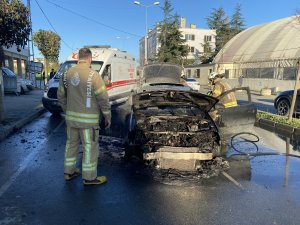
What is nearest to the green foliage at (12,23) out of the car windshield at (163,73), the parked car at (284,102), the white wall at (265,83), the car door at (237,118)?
the car windshield at (163,73)

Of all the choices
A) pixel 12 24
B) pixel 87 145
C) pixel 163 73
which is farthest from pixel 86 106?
pixel 163 73

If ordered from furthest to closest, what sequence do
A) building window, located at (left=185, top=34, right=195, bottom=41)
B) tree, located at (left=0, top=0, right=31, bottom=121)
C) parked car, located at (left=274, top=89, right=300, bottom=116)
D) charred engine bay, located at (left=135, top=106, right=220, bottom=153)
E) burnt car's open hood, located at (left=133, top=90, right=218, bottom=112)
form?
building window, located at (left=185, top=34, right=195, bottom=41) < parked car, located at (left=274, top=89, right=300, bottom=116) < tree, located at (left=0, top=0, right=31, bottom=121) < burnt car's open hood, located at (left=133, top=90, right=218, bottom=112) < charred engine bay, located at (left=135, top=106, right=220, bottom=153)

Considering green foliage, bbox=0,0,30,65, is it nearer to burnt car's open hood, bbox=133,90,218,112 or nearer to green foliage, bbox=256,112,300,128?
burnt car's open hood, bbox=133,90,218,112

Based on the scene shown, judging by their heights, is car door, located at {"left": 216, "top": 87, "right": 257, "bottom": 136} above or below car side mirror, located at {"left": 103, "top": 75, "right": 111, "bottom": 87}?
below

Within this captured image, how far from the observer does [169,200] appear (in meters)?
4.54

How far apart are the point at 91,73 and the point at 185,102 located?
2592 millimetres

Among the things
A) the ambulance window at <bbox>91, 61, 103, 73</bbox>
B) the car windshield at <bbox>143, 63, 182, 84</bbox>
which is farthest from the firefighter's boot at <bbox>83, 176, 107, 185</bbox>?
the car windshield at <bbox>143, 63, 182, 84</bbox>

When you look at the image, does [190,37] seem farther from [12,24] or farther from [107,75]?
[12,24]

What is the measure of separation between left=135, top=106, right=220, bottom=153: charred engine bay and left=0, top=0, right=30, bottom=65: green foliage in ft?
17.8

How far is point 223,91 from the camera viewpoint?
7.65m

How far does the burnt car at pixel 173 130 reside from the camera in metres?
5.55

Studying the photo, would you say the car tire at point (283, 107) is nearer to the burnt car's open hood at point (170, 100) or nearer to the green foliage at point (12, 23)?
the burnt car's open hood at point (170, 100)

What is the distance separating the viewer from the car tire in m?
13.0

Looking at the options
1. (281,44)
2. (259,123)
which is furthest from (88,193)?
(281,44)
